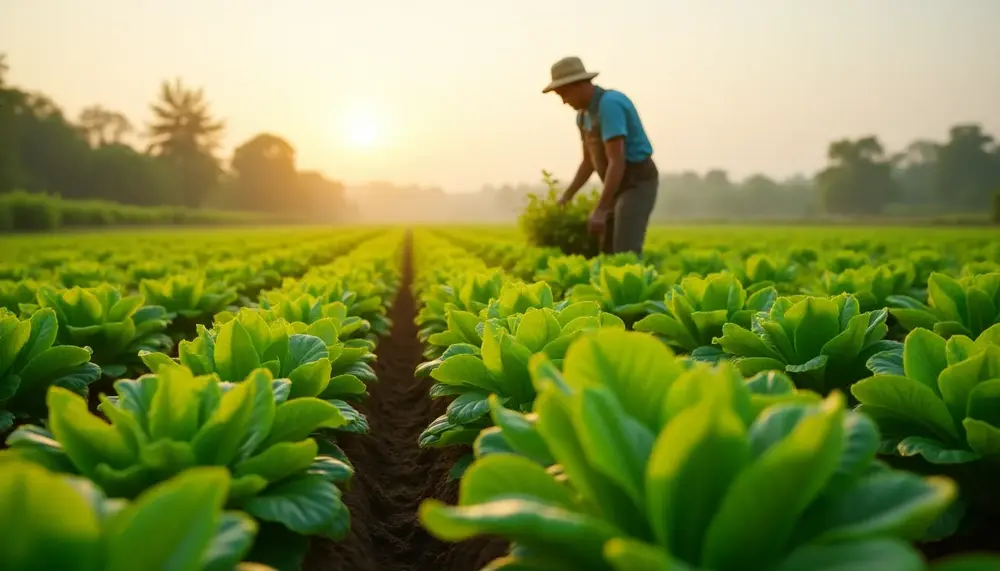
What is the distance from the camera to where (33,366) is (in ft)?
8.04

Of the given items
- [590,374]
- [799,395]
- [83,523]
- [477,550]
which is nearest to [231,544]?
[83,523]

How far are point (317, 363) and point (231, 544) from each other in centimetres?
101

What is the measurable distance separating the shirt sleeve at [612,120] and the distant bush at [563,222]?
249 cm

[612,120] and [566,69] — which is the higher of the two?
[566,69]

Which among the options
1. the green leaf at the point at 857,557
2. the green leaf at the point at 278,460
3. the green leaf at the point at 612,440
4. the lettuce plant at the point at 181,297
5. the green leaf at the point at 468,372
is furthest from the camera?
the lettuce plant at the point at 181,297

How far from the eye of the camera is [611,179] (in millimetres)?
6305

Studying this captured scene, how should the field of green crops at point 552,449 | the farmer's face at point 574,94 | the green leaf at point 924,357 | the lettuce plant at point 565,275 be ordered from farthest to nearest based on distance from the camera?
1. the farmer's face at point 574,94
2. the lettuce plant at point 565,275
3. the green leaf at point 924,357
4. the field of green crops at point 552,449

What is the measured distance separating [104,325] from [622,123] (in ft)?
14.8

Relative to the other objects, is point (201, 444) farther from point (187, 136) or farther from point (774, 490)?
point (187, 136)

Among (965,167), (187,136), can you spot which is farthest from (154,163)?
(965,167)

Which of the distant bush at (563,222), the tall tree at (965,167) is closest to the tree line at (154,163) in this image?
the distant bush at (563,222)

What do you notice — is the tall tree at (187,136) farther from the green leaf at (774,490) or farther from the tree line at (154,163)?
the green leaf at (774,490)

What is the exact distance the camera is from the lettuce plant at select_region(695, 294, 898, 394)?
237 cm

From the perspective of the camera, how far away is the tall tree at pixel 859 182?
8800 cm
